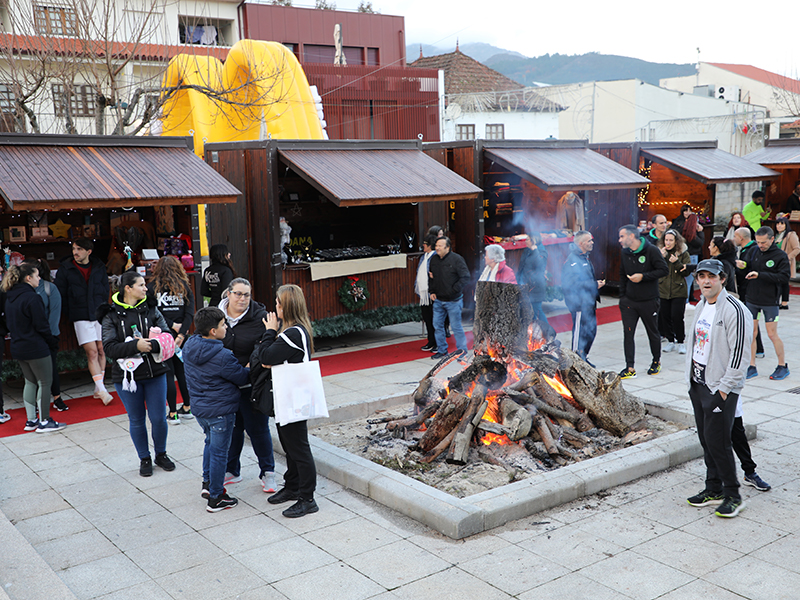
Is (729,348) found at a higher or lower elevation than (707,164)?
lower

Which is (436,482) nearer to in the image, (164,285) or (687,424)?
(687,424)

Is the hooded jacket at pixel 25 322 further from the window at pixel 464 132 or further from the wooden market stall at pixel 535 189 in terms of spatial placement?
the window at pixel 464 132

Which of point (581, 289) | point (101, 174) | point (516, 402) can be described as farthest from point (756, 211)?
point (101, 174)

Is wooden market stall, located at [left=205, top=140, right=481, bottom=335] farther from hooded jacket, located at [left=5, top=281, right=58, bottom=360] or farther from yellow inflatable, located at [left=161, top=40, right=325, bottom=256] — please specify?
hooded jacket, located at [left=5, top=281, right=58, bottom=360]

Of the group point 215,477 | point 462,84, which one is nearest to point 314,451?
point 215,477

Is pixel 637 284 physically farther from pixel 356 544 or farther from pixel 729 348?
pixel 356 544

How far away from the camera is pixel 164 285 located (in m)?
7.31

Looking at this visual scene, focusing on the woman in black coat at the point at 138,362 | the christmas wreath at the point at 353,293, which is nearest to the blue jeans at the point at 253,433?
the woman in black coat at the point at 138,362

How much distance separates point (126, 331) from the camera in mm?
6016

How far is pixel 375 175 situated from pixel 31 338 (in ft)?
18.0

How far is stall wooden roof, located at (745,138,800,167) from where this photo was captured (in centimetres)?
1625

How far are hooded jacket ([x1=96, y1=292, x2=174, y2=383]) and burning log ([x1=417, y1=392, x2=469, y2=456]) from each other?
235cm

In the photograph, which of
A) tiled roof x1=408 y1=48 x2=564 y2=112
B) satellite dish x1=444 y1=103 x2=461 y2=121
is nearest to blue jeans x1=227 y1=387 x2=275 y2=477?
satellite dish x1=444 y1=103 x2=461 y2=121

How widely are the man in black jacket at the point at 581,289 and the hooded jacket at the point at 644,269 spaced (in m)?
0.40
